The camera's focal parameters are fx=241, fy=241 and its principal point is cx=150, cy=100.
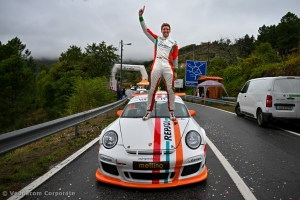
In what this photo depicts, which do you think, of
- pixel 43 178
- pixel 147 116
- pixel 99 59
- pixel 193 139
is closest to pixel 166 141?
pixel 193 139

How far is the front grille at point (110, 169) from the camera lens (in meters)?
3.37

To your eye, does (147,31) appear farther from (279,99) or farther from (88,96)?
(88,96)

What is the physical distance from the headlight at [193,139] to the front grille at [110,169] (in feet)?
3.71

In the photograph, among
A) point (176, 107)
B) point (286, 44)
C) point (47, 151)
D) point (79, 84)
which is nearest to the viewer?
point (176, 107)

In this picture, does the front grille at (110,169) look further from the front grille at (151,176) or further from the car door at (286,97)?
the car door at (286,97)

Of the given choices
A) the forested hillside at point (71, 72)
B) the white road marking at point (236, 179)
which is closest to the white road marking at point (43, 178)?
the white road marking at point (236, 179)

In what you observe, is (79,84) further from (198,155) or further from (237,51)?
(237,51)

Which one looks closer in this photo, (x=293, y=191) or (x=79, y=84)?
(x=293, y=191)

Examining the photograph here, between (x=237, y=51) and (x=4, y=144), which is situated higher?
(x=237, y=51)

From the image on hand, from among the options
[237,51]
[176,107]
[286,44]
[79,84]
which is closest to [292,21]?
[286,44]

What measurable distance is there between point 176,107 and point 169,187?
2080mm

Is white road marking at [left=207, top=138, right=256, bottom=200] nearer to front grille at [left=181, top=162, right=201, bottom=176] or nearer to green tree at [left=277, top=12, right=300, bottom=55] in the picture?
Answer: front grille at [left=181, top=162, right=201, bottom=176]

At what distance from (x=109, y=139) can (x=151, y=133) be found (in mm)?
661

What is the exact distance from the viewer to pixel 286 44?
147ft
